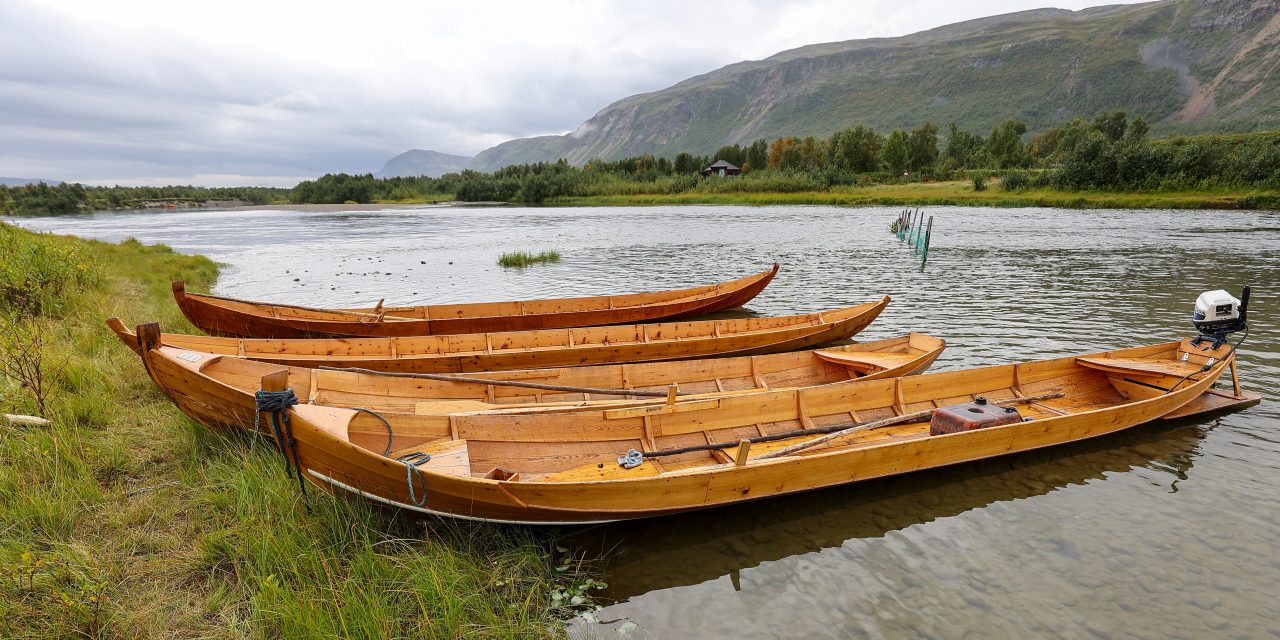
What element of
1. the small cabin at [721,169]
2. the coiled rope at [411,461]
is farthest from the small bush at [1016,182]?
the coiled rope at [411,461]

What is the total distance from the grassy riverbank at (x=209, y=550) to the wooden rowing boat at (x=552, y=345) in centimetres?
258

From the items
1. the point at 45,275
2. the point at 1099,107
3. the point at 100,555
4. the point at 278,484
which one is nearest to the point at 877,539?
the point at 278,484

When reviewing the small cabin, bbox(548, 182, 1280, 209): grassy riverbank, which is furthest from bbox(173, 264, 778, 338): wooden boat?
the small cabin

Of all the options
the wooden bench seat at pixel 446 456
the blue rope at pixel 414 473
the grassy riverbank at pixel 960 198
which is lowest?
the wooden bench seat at pixel 446 456

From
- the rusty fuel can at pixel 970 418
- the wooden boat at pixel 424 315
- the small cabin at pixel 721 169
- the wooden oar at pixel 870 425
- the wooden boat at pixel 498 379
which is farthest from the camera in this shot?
the small cabin at pixel 721 169

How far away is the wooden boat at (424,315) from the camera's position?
42.8 ft

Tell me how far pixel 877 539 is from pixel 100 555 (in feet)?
26.7

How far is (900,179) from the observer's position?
89188 mm

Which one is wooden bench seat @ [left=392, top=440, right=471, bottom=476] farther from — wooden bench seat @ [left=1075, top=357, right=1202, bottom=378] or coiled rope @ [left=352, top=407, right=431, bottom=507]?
wooden bench seat @ [left=1075, top=357, right=1202, bottom=378]

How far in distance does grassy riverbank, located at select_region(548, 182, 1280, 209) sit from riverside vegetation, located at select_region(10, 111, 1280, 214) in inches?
5.5

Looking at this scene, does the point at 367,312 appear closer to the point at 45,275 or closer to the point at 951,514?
the point at 45,275

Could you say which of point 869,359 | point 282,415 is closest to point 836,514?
point 869,359

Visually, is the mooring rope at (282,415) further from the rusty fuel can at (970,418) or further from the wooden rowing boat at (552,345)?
the rusty fuel can at (970,418)

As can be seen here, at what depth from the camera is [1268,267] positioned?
23625 mm
